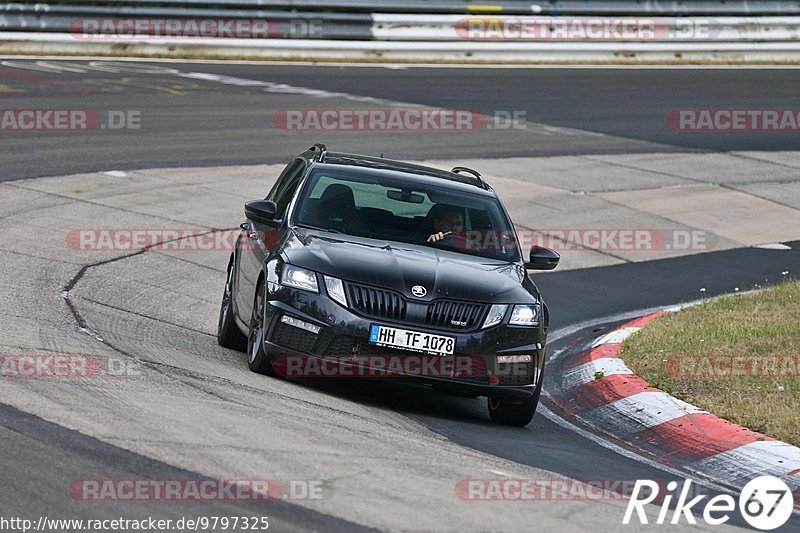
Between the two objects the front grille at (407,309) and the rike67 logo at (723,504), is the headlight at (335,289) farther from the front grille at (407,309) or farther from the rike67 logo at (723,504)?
the rike67 logo at (723,504)

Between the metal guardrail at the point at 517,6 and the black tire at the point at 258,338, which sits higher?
the metal guardrail at the point at 517,6

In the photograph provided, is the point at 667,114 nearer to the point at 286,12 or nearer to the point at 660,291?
the point at 286,12

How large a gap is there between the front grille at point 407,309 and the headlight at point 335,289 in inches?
1.7

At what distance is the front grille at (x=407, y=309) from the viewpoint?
8.52 m

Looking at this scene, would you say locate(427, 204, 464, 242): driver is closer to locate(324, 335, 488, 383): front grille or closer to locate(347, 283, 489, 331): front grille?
locate(347, 283, 489, 331): front grille

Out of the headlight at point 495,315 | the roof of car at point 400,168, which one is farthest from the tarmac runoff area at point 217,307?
the roof of car at point 400,168

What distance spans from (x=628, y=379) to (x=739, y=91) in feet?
63.9

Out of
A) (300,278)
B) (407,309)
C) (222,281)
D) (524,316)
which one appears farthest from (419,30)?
(407,309)

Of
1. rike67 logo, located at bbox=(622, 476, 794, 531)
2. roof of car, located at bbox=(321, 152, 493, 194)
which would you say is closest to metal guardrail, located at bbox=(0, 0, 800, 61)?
roof of car, located at bbox=(321, 152, 493, 194)

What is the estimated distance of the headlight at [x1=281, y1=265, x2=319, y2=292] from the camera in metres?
8.68

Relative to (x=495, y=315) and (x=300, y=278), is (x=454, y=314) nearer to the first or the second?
(x=495, y=315)

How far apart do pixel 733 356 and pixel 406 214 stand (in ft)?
9.19

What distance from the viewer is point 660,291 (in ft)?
48.0

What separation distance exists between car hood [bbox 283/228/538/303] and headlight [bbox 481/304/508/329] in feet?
0.17
